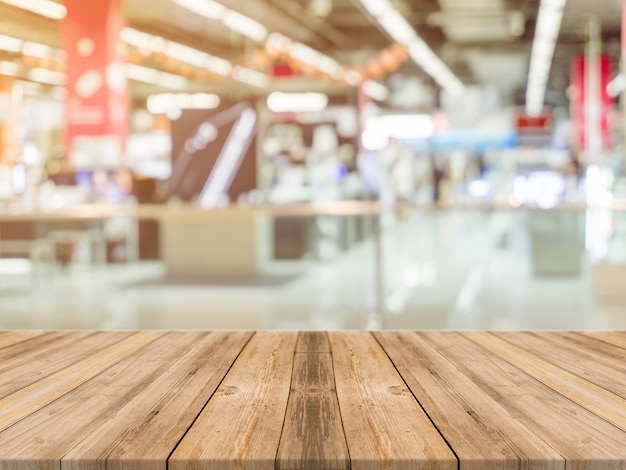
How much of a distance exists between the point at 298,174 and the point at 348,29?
10.0 feet

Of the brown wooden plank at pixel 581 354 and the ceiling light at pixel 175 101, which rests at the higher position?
the ceiling light at pixel 175 101

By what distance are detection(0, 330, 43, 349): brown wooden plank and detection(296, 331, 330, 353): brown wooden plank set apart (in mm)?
1053

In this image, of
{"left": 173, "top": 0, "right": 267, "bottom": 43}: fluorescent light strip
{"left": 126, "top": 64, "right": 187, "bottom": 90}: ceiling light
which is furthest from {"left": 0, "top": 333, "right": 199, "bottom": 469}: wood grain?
{"left": 126, "top": 64, "right": 187, "bottom": 90}: ceiling light

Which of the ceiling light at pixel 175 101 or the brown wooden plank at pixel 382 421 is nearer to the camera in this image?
the brown wooden plank at pixel 382 421

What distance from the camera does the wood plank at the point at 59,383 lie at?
6.29 ft

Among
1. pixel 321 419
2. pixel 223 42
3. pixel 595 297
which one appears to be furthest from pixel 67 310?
pixel 223 42

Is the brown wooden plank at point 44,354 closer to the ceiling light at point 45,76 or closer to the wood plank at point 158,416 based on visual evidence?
the wood plank at point 158,416

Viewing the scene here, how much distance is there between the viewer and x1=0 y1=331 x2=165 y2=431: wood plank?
1917 mm

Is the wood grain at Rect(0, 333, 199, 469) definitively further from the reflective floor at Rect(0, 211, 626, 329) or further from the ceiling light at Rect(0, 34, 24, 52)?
the ceiling light at Rect(0, 34, 24, 52)

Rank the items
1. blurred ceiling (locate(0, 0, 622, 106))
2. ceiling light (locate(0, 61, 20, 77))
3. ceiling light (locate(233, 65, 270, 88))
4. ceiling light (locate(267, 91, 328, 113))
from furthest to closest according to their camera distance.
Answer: ceiling light (locate(0, 61, 20, 77)) → ceiling light (locate(267, 91, 328, 113)) → ceiling light (locate(233, 65, 270, 88)) → blurred ceiling (locate(0, 0, 622, 106))

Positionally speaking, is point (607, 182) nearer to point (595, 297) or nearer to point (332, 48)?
point (595, 297)

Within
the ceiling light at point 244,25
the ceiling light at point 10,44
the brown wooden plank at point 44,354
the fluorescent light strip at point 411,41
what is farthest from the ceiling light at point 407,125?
the ceiling light at point 10,44

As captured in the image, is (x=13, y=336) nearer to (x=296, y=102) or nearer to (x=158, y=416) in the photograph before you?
(x=158, y=416)

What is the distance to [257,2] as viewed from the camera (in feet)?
37.3
